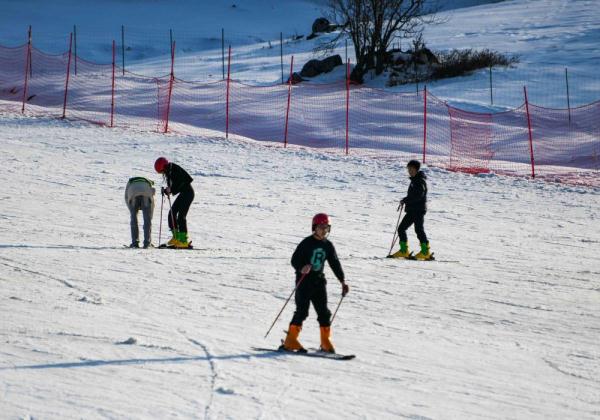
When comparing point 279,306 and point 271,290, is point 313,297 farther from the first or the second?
point 271,290

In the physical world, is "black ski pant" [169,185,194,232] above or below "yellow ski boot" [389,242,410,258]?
above

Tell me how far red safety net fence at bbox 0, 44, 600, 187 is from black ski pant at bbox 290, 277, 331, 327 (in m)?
16.1

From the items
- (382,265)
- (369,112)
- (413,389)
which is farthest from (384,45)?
(413,389)

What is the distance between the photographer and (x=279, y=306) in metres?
10.9

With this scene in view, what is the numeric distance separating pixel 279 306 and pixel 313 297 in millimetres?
2200

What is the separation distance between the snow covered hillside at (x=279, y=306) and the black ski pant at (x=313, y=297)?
0.40 meters

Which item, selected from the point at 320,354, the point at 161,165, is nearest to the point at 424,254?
the point at 161,165

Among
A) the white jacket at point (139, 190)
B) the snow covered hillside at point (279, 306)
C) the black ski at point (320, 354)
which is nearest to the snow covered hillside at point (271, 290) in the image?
the snow covered hillside at point (279, 306)

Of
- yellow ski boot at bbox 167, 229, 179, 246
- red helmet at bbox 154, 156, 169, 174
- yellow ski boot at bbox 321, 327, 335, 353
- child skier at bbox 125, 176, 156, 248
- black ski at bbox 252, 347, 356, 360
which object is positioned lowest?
black ski at bbox 252, 347, 356, 360

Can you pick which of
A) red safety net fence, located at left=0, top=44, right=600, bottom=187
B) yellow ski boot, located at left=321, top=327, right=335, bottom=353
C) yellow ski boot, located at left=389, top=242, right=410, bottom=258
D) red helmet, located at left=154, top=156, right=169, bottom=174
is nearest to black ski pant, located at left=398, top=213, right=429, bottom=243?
yellow ski boot, located at left=389, top=242, right=410, bottom=258

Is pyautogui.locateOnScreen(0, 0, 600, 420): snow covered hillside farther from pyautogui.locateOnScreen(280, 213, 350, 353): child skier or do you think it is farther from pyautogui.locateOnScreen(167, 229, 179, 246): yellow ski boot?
pyautogui.locateOnScreen(167, 229, 179, 246): yellow ski boot

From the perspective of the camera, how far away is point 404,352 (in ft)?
30.3

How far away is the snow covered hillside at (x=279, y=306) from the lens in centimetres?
756

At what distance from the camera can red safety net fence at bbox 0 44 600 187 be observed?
Answer: 26000 millimetres
